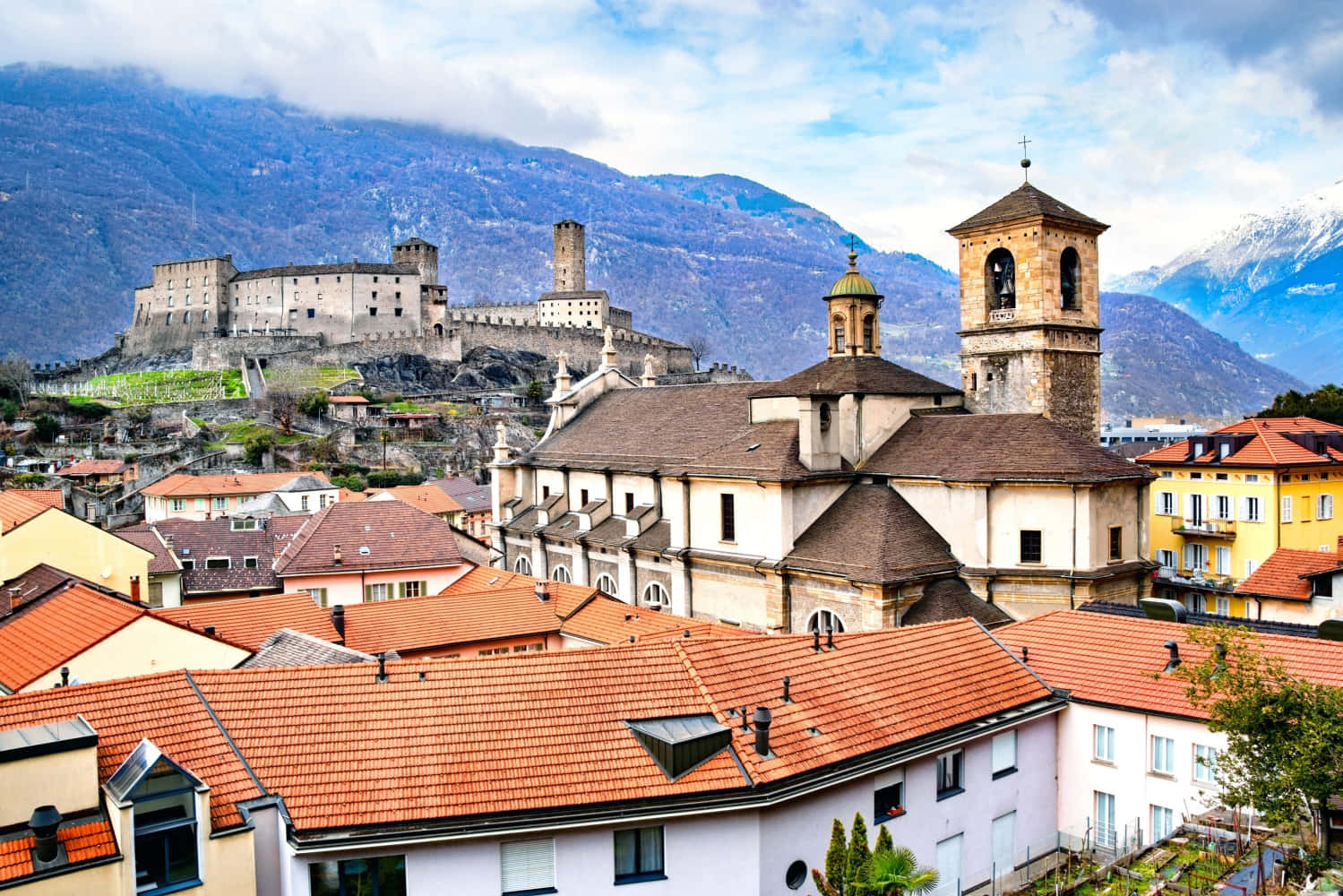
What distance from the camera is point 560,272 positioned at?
154 meters

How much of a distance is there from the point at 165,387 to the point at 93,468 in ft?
101

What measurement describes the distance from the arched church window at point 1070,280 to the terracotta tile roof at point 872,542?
39.8ft

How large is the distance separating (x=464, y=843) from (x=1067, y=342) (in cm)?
3063

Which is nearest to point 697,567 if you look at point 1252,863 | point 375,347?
point 1252,863

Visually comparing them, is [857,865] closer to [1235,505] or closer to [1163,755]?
[1163,755]

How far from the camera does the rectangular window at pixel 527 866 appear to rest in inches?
491

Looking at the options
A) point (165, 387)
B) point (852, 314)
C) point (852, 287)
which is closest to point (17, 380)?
point (165, 387)

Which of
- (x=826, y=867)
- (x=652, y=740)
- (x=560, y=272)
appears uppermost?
→ (x=560, y=272)

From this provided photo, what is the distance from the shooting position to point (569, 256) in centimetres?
15300

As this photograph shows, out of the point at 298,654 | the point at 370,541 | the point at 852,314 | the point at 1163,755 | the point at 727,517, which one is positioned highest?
the point at 852,314

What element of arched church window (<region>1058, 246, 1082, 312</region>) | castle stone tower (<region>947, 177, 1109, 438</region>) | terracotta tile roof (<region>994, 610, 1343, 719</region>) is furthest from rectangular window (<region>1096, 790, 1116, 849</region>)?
arched church window (<region>1058, 246, 1082, 312</region>)

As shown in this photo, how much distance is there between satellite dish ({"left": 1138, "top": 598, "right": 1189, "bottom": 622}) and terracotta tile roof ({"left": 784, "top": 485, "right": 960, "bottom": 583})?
611 centimetres

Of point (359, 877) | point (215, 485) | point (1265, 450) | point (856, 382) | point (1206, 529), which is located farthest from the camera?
point (215, 485)

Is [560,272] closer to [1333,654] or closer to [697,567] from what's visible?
[697,567]
